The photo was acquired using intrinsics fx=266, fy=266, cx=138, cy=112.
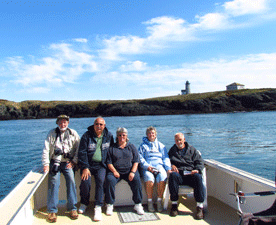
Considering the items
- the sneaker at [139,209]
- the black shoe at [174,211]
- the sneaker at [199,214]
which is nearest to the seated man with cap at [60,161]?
the sneaker at [139,209]

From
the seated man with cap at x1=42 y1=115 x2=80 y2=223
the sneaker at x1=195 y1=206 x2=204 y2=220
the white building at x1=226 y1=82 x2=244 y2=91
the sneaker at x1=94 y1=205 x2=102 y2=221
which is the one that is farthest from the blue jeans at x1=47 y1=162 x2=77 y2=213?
the white building at x1=226 y1=82 x2=244 y2=91

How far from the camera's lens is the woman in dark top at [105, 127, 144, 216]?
3682 mm

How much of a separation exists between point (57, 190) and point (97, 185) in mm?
539

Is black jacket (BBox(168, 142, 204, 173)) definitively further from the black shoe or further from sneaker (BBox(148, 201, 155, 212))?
sneaker (BBox(148, 201, 155, 212))

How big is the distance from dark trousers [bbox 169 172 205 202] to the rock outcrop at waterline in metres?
75.6

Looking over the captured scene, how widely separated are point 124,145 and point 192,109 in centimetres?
7756

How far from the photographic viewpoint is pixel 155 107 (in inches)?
3211

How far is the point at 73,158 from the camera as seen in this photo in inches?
151

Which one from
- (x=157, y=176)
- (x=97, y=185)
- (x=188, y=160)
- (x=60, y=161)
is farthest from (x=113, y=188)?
(x=188, y=160)

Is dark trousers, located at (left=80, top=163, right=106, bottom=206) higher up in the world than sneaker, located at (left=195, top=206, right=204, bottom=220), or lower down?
higher up

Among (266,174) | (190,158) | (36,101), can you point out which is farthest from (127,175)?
(36,101)

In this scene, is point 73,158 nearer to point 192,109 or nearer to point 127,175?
point 127,175

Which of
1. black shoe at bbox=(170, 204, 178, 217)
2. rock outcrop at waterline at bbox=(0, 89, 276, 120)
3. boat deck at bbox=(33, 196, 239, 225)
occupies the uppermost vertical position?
rock outcrop at waterline at bbox=(0, 89, 276, 120)

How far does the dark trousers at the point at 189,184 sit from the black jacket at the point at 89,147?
1.00m
